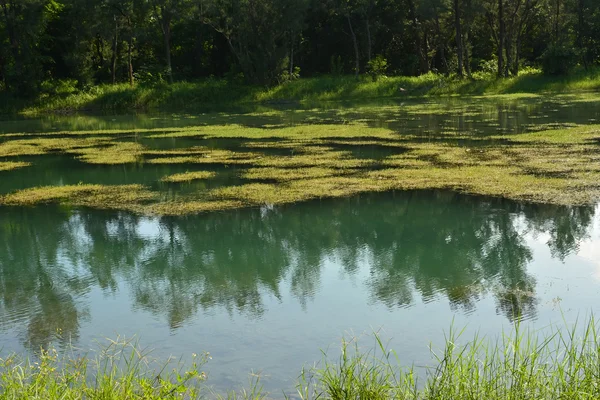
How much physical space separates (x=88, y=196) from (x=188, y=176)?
221 cm

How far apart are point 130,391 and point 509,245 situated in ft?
19.0

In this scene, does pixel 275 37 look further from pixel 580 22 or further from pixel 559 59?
pixel 580 22

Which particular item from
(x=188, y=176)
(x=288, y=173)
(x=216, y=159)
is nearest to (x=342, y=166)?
(x=288, y=173)

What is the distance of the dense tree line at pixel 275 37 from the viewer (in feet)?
133

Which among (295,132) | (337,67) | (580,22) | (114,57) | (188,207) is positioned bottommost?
(188,207)

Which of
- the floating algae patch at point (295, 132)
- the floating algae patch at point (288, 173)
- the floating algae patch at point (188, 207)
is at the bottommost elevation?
the floating algae patch at point (188, 207)

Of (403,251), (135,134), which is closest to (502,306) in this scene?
(403,251)

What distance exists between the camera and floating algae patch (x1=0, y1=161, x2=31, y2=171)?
1650 centimetres

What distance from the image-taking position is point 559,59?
39.5 metres

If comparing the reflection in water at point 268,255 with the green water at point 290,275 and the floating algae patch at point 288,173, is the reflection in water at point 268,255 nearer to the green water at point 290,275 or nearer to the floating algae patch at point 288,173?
the green water at point 290,275

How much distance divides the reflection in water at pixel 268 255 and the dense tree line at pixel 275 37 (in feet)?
102

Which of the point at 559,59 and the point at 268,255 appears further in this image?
the point at 559,59

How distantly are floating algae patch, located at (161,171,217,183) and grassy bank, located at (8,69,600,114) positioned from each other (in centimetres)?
2517

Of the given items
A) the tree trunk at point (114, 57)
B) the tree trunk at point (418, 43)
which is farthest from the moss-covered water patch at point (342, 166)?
the tree trunk at point (418, 43)
